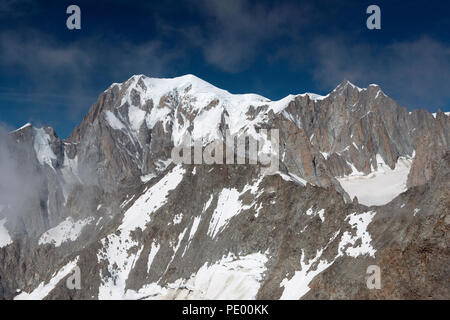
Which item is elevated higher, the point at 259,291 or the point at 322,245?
the point at 322,245

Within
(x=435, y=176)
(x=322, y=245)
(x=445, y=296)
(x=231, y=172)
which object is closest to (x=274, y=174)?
(x=231, y=172)

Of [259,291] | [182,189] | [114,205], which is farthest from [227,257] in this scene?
[114,205]

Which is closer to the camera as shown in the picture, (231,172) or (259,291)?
(259,291)

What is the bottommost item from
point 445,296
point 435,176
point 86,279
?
point 86,279

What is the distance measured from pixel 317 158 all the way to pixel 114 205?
82646mm

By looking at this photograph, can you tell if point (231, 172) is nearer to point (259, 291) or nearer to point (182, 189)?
point (182, 189)

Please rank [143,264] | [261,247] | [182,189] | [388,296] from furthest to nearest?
[182,189] → [143,264] → [261,247] → [388,296]

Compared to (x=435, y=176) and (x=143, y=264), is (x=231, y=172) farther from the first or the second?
(x=435, y=176)

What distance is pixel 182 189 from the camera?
423 ft

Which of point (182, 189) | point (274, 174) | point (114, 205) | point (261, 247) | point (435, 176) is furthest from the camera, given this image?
point (114, 205)

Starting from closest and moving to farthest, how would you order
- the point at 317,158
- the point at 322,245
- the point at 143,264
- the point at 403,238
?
1. the point at 403,238
2. the point at 322,245
3. the point at 143,264
4. the point at 317,158

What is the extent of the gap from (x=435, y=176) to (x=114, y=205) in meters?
139

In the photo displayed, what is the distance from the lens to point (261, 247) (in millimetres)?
86312

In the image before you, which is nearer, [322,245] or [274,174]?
[322,245]
